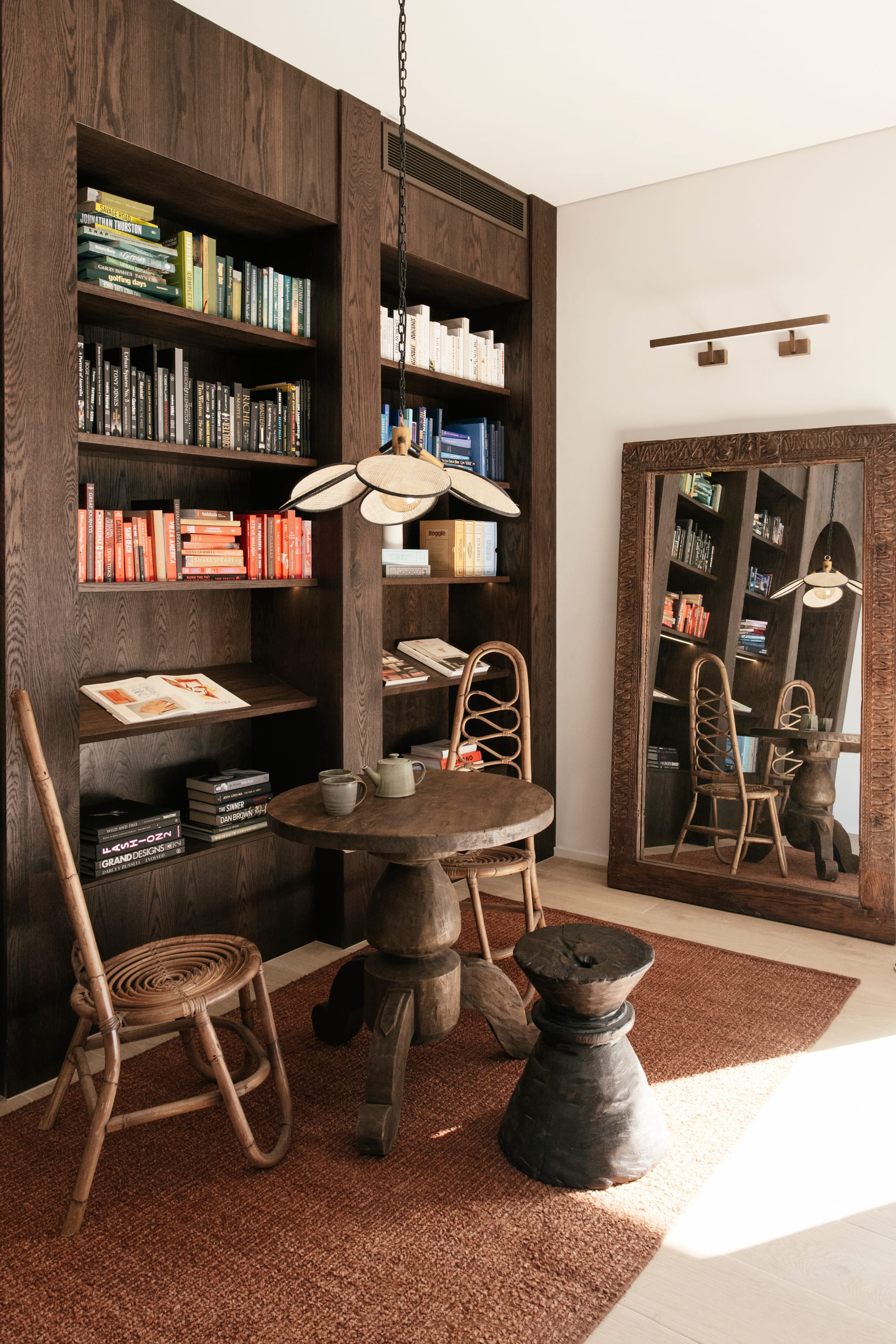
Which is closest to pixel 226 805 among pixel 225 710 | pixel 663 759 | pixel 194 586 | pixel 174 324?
pixel 225 710

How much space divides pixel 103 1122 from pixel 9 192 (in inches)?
83.7

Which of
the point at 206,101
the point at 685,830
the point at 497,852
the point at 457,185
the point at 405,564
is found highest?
the point at 457,185

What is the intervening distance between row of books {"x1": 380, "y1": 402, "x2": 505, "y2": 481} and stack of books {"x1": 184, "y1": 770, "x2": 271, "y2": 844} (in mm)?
1372

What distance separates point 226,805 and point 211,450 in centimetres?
112

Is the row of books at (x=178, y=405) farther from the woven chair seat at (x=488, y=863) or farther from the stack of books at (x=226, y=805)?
the woven chair seat at (x=488, y=863)

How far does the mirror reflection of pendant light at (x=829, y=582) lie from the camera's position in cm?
356

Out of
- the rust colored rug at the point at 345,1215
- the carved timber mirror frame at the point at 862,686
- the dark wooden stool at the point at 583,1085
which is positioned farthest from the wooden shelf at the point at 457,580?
the dark wooden stool at the point at 583,1085

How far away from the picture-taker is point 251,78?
2939 millimetres

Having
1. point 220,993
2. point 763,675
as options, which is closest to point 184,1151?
point 220,993

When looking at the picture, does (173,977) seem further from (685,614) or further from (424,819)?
(685,614)

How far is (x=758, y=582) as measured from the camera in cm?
371

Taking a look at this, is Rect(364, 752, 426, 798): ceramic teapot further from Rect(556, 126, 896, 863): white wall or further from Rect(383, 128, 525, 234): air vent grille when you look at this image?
Rect(383, 128, 525, 234): air vent grille

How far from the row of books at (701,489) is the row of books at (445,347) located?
0.91 meters

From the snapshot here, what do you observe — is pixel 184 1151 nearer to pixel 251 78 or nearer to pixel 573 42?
pixel 251 78
